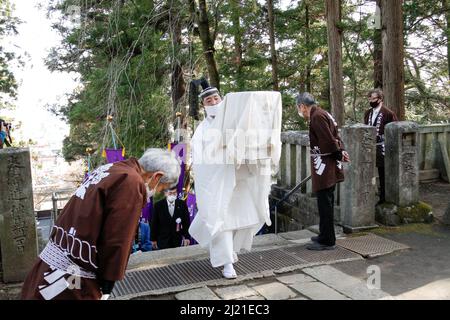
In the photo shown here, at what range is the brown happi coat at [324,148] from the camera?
5.13m

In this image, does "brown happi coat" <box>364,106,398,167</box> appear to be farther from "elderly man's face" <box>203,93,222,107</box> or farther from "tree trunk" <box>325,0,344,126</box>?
"tree trunk" <box>325,0,344,126</box>

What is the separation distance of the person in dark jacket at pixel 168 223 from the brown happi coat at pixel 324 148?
7.52 feet

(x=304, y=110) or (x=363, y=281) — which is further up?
(x=304, y=110)

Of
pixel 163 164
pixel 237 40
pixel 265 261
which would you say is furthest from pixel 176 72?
pixel 163 164

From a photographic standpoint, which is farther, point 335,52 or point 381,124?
point 335,52

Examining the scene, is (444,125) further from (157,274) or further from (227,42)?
(227,42)

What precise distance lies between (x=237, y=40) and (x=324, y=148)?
9902mm

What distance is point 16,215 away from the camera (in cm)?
458

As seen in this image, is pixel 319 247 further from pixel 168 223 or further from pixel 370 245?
pixel 168 223

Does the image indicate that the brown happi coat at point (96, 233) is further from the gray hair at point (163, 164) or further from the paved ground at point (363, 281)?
the paved ground at point (363, 281)

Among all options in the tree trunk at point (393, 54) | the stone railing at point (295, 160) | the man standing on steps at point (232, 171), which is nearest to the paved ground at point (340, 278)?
the man standing on steps at point (232, 171)

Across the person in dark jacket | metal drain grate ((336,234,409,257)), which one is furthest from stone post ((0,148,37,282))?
metal drain grate ((336,234,409,257))

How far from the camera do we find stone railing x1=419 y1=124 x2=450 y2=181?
888cm

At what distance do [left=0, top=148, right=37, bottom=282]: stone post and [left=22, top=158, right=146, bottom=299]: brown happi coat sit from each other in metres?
2.32
